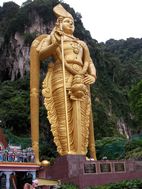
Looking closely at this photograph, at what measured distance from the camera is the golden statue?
35.4 ft

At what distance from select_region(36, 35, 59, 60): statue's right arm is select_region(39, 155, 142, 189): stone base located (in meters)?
3.28

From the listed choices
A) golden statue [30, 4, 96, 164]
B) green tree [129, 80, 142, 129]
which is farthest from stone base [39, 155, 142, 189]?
green tree [129, 80, 142, 129]

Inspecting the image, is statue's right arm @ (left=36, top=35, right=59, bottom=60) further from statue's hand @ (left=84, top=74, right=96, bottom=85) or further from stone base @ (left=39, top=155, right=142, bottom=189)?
stone base @ (left=39, top=155, right=142, bottom=189)

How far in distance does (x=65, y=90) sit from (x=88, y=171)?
2480mm

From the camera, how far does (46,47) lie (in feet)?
37.3

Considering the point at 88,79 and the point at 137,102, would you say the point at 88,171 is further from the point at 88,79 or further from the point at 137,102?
the point at 137,102

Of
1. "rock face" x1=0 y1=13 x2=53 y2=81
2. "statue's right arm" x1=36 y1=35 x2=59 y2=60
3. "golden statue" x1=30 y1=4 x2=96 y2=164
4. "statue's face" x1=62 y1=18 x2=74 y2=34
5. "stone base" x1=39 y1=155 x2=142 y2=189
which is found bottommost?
"stone base" x1=39 y1=155 x2=142 y2=189

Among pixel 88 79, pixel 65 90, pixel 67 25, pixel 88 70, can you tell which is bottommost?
pixel 65 90

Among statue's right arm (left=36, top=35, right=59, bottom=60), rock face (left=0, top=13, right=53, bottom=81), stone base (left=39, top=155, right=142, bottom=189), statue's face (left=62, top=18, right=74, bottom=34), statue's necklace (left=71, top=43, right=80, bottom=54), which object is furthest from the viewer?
rock face (left=0, top=13, right=53, bottom=81)

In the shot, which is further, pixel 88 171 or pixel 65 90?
pixel 65 90

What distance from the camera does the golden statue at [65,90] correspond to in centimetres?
1078

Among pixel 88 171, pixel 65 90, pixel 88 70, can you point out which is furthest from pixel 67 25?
pixel 88 171

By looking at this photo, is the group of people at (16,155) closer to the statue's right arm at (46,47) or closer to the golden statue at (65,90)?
the golden statue at (65,90)

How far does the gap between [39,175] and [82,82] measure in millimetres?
2917
